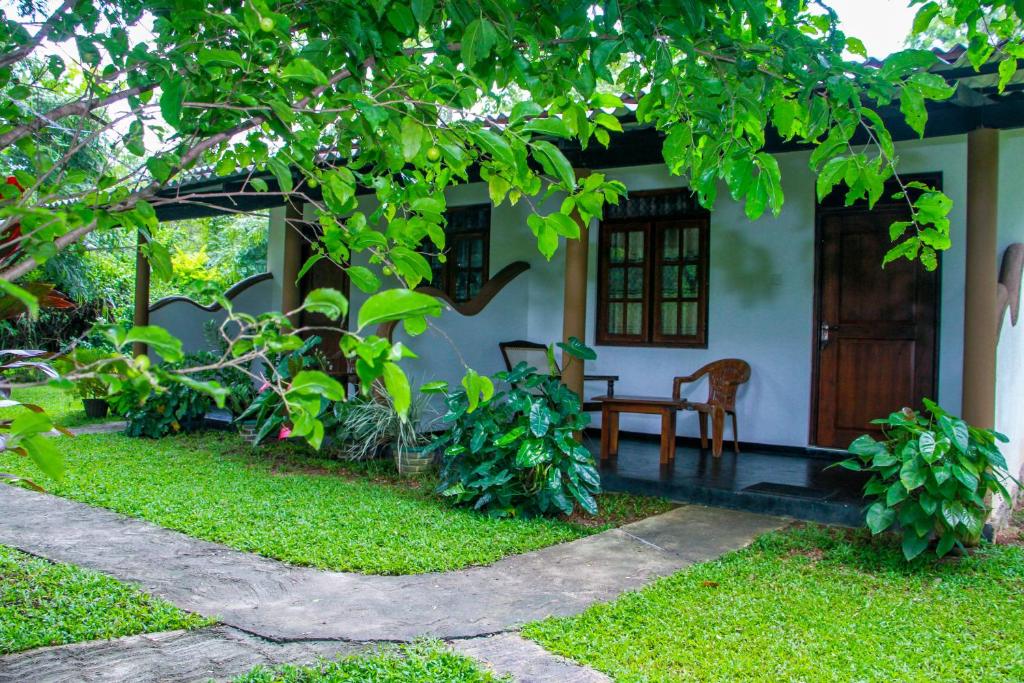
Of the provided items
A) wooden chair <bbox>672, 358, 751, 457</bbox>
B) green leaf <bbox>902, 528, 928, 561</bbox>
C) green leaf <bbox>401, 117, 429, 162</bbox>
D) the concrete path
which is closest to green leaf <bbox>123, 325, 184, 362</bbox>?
green leaf <bbox>401, 117, 429, 162</bbox>

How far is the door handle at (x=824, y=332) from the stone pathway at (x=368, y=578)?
2.54 m

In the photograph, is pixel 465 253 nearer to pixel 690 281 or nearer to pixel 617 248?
pixel 617 248

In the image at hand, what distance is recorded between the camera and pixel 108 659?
3062 mm

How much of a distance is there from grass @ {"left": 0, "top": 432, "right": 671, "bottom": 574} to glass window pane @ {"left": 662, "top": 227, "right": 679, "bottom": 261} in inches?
122

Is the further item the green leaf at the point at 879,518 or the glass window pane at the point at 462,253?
the glass window pane at the point at 462,253

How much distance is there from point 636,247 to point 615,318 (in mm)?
743

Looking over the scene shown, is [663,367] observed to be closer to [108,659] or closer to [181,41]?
[108,659]

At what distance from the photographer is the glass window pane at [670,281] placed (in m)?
8.40


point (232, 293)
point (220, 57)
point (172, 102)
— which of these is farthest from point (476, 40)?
point (232, 293)

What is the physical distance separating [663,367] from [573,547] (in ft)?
12.8

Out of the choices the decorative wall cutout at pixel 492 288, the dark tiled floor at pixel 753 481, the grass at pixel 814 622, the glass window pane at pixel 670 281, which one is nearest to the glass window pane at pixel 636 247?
the glass window pane at pixel 670 281

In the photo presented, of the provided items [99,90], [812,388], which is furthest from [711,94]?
[812,388]

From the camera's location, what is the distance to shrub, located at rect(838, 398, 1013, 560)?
4367 mm

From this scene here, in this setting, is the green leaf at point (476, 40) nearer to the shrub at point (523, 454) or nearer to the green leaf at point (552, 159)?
the green leaf at point (552, 159)
